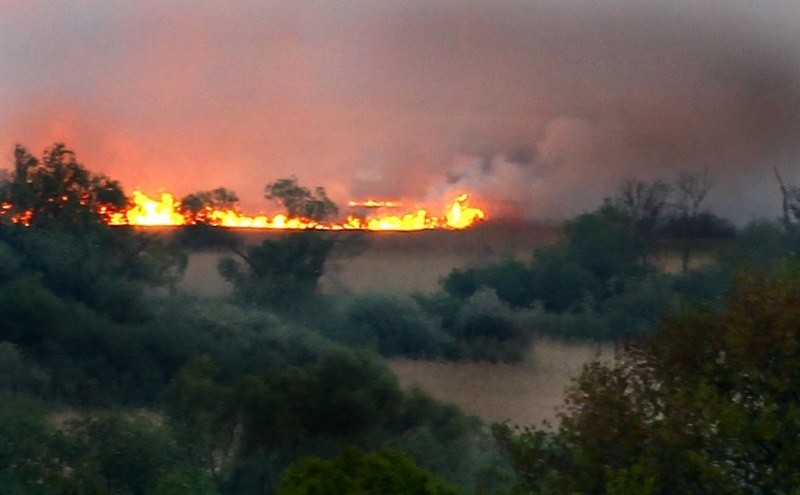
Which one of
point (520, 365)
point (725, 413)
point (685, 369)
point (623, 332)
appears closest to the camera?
point (725, 413)

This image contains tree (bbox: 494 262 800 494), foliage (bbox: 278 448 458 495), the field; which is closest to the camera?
tree (bbox: 494 262 800 494)

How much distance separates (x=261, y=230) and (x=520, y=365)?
3.62 metres

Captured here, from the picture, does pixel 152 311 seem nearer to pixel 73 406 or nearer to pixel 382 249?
pixel 73 406

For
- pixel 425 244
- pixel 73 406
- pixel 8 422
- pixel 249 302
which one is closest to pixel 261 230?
pixel 249 302

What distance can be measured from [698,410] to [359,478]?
252cm

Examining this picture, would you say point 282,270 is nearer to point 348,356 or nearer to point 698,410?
point 348,356

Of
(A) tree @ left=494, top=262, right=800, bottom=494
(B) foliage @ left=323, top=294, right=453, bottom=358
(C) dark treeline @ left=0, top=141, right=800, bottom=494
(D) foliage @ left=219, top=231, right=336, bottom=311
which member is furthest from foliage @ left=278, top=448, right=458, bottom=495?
(D) foliage @ left=219, top=231, right=336, bottom=311

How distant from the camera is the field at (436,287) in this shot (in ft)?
42.0

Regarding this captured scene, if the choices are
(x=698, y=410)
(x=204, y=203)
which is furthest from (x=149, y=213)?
(x=698, y=410)

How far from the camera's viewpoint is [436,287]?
44.8ft

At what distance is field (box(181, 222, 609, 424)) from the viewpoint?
42.0ft

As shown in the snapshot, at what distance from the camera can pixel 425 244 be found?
1353cm

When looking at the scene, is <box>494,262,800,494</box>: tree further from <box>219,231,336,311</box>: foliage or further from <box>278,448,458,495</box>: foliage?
<box>219,231,336,311</box>: foliage

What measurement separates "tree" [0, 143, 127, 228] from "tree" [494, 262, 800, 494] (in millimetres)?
8325
